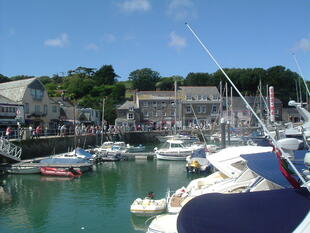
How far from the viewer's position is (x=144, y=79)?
150m

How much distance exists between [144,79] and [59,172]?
118m

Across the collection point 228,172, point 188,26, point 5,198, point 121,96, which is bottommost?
point 5,198

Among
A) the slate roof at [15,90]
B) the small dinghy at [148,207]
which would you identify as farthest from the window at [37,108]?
the small dinghy at [148,207]

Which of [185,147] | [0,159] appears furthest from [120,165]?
[0,159]

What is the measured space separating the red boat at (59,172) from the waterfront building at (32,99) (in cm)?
2585

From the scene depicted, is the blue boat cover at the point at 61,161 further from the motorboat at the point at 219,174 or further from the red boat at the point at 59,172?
the motorboat at the point at 219,174

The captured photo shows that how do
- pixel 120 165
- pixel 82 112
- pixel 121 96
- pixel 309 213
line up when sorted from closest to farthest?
pixel 309 213, pixel 120 165, pixel 82 112, pixel 121 96

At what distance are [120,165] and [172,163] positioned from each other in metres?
6.18

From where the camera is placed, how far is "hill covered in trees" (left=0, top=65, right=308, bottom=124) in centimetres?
12512

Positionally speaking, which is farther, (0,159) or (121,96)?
(121,96)

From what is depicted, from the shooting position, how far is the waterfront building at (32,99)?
59938mm

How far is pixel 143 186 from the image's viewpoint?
2920 cm

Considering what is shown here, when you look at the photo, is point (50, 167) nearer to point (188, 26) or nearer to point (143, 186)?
point (143, 186)

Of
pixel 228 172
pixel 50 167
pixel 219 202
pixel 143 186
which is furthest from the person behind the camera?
Answer: pixel 50 167
